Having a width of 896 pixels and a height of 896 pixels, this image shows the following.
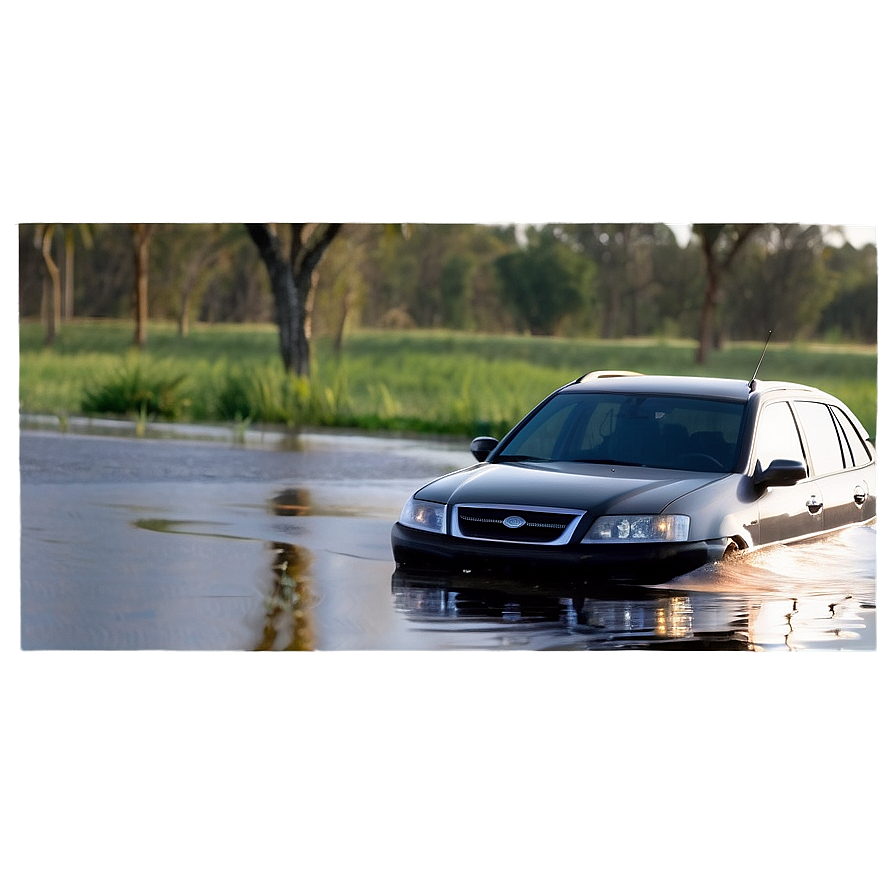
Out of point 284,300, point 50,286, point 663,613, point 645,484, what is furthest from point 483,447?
point 50,286

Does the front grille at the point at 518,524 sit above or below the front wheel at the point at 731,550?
above

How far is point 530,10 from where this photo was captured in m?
6.76

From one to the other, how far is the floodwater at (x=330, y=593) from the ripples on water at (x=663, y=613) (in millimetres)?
11

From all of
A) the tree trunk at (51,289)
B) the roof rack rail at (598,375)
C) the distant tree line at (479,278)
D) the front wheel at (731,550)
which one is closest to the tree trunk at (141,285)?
the distant tree line at (479,278)

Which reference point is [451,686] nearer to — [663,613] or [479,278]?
[663,613]

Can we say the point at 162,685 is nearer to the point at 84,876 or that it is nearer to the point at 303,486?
the point at 84,876

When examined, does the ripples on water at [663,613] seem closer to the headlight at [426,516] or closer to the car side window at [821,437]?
the headlight at [426,516]

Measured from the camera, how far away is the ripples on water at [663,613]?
8695mm

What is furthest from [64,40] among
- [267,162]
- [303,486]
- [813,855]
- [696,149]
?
[303,486]

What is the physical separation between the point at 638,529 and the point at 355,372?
42.9 ft

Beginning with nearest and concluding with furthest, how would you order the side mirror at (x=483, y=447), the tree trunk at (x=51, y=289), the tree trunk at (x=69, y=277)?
1. the side mirror at (x=483, y=447)
2. the tree trunk at (x=51, y=289)
3. the tree trunk at (x=69, y=277)

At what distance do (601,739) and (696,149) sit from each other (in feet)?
9.19

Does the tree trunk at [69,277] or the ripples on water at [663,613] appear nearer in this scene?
the ripples on water at [663,613]

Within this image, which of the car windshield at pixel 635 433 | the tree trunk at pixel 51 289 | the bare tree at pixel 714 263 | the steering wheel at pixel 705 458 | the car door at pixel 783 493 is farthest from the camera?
the tree trunk at pixel 51 289
